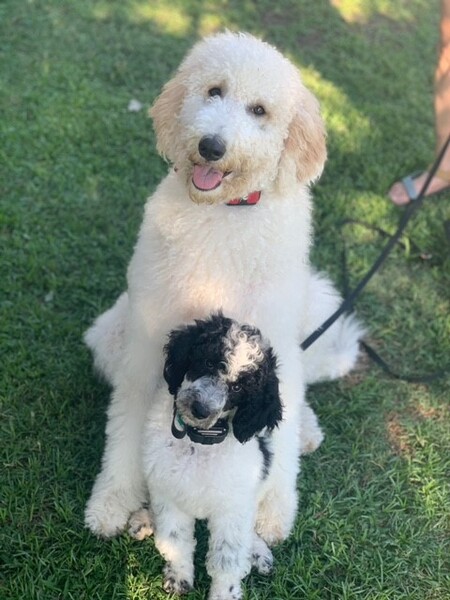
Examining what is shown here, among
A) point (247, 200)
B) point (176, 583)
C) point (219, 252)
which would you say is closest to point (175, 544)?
point (176, 583)

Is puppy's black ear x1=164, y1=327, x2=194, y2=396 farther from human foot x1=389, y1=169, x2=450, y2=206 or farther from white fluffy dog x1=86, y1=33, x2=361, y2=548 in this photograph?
human foot x1=389, y1=169, x2=450, y2=206

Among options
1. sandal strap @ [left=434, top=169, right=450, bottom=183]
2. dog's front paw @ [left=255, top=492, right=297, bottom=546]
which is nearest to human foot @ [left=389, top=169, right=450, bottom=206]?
sandal strap @ [left=434, top=169, right=450, bottom=183]

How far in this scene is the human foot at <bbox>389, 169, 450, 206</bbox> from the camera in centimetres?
523

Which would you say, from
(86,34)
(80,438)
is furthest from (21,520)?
Result: (86,34)

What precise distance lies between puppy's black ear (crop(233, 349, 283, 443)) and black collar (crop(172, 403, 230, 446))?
0.24ft

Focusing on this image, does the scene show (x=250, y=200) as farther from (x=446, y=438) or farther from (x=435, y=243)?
(x=435, y=243)

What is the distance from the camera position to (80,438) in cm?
333

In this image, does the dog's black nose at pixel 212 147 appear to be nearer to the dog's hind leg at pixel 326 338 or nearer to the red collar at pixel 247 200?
the red collar at pixel 247 200

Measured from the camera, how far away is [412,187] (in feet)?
17.3

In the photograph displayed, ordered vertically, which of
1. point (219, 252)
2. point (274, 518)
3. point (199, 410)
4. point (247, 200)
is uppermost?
point (247, 200)

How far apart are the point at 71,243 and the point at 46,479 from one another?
1.73 metres

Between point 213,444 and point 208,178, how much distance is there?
1.01 meters

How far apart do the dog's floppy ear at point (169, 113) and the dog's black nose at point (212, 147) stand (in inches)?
11.7

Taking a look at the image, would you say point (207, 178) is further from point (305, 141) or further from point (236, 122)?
point (305, 141)
